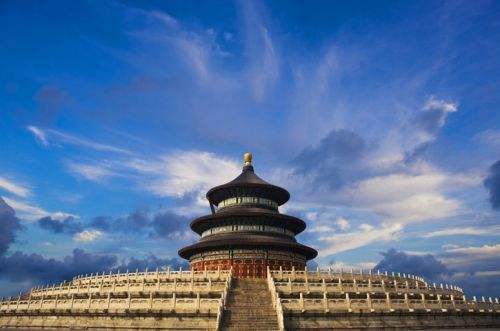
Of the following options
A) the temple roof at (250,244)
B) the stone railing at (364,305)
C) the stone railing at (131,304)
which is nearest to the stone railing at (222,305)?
the stone railing at (131,304)

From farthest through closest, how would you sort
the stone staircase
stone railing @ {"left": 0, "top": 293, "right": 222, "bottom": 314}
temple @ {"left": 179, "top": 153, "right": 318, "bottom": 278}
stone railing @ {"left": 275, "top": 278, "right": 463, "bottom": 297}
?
temple @ {"left": 179, "top": 153, "right": 318, "bottom": 278}, stone railing @ {"left": 275, "top": 278, "right": 463, "bottom": 297}, stone railing @ {"left": 0, "top": 293, "right": 222, "bottom": 314}, the stone staircase

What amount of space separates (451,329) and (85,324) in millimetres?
25723

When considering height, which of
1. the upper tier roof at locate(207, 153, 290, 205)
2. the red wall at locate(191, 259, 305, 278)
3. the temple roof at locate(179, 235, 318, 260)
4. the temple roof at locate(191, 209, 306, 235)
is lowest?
the red wall at locate(191, 259, 305, 278)

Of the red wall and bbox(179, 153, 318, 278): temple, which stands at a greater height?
bbox(179, 153, 318, 278): temple

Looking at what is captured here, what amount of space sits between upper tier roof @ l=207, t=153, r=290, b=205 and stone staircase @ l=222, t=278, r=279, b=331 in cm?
2482

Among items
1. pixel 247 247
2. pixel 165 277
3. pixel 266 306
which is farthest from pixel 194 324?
pixel 247 247

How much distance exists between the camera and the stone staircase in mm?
25781

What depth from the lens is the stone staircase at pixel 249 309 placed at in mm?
25781

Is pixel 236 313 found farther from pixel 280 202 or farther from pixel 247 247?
pixel 280 202

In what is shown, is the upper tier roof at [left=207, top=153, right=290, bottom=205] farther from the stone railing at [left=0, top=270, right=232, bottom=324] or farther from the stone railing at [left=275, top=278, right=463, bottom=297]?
the stone railing at [left=275, top=278, right=463, bottom=297]

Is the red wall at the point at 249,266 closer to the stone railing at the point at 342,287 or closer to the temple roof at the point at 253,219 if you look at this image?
the temple roof at the point at 253,219

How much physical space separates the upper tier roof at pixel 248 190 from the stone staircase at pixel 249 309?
2482 centimetres

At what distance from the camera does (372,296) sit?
102ft

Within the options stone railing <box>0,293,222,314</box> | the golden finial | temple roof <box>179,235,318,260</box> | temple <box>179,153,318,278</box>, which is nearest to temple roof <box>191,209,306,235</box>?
temple <box>179,153,318,278</box>
